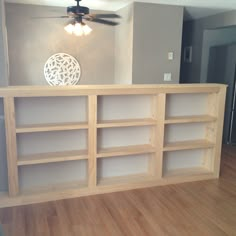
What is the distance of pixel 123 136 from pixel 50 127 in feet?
2.85

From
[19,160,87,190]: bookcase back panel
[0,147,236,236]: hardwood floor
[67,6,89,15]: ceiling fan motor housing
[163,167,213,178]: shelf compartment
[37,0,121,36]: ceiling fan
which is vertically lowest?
[0,147,236,236]: hardwood floor

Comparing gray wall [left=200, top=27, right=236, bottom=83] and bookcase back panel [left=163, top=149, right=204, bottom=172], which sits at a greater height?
gray wall [left=200, top=27, right=236, bottom=83]

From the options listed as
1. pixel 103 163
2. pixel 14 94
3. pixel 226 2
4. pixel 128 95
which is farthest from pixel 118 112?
pixel 226 2

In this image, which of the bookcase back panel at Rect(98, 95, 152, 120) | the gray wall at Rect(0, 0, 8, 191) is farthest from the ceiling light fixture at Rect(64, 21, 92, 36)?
the bookcase back panel at Rect(98, 95, 152, 120)

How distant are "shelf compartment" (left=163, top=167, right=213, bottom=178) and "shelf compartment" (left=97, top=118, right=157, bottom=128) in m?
0.71

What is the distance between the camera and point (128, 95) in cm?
304

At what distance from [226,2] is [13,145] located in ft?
11.6

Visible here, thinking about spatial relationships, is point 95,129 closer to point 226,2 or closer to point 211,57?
point 226,2

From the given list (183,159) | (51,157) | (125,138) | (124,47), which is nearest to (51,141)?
(51,157)

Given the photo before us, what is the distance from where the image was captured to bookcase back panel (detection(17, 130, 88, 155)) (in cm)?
280

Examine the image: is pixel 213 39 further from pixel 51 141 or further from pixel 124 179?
pixel 51 141

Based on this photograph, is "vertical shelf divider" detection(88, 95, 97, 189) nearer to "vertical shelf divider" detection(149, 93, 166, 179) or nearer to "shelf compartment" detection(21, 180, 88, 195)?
"shelf compartment" detection(21, 180, 88, 195)

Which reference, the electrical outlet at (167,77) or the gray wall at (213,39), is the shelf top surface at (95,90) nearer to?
the electrical outlet at (167,77)

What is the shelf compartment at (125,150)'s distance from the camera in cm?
295
